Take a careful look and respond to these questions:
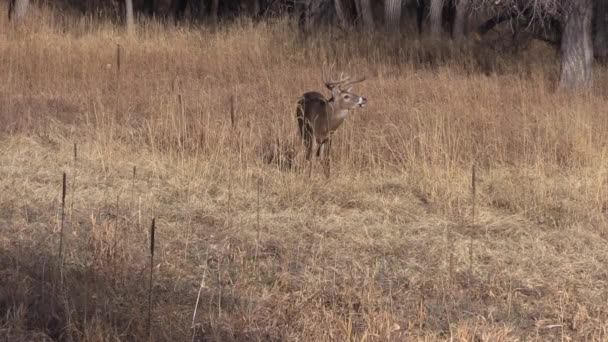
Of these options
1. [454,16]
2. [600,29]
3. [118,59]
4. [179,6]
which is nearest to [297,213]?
[118,59]

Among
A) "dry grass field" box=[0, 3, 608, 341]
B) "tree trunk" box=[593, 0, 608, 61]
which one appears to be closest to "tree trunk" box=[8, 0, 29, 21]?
"dry grass field" box=[0, 3, 608, 341]

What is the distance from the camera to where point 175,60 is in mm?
15586

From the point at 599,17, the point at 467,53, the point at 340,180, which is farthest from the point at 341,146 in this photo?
the point at 599,17

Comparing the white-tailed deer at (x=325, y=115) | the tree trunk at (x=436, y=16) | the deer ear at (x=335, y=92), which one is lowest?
the white-tailed deer at (x=325, y=115)

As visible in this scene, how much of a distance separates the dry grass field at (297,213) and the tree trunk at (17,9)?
162 inches

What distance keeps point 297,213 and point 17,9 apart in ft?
41.3

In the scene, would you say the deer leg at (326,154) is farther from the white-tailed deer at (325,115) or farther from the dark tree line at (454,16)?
the dark tree line at (454,16)

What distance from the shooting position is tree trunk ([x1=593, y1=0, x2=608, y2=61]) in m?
19.2

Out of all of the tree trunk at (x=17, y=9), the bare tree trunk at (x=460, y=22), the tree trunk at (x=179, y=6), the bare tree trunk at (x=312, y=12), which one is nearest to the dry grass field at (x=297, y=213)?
the tree trunk at (x=17, y=9)

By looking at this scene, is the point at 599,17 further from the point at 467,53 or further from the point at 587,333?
the point at 587,333

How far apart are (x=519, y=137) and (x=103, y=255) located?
208 inches

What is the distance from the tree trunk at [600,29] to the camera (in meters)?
19.2

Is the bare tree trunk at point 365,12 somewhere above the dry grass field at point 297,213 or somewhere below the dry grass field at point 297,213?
above

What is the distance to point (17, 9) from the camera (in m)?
18.5
